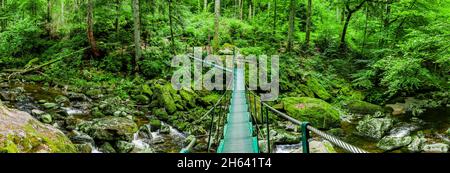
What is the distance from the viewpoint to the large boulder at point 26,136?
5.80 m

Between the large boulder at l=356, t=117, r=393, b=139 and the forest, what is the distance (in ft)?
0.19

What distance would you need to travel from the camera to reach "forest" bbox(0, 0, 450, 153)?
32.7ft

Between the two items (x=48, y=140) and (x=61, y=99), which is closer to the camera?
(x=48, y=140)

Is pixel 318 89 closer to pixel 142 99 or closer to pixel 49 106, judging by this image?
pixel 142 99

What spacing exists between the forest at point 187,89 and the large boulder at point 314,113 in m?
0.04

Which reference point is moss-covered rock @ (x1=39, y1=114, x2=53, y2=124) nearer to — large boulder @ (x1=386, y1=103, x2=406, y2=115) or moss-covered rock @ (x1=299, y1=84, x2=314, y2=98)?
moss-covered rock @ (x1=299, y1=84, x2=314, y2=98)

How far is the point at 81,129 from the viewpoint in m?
9.86

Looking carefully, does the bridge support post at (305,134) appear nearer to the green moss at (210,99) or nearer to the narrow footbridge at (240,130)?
the narrow footbridge at (240,130)

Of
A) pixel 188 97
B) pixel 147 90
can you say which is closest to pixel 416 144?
pixel 188 97

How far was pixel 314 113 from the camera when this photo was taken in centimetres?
1330

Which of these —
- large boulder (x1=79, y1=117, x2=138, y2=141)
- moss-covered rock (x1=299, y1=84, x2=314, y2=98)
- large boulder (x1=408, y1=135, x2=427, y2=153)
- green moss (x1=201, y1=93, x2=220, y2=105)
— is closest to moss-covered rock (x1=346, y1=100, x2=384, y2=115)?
moss-covered rock (x1=299, y1=84, x2=314, y2=98)

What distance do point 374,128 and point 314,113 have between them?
6.91ft

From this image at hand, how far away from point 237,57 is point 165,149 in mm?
10853
